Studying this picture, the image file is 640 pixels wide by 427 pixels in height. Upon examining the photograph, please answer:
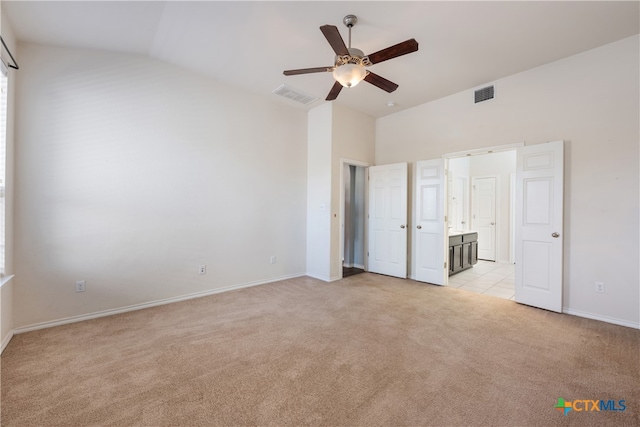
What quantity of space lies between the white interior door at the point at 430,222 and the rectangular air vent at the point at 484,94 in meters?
0.99

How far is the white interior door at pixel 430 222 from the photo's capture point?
4375 mm

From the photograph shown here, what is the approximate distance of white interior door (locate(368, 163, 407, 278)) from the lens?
482cm

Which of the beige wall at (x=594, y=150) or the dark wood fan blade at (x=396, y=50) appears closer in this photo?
the dark wood fan blade at (x=396, y=50)

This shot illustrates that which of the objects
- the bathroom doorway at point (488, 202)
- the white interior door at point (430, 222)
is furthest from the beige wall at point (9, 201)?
the bathroom doorway at point (488, 202)

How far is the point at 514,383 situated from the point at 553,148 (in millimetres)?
2820

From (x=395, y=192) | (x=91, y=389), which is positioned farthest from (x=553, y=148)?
(x=91, y=389)

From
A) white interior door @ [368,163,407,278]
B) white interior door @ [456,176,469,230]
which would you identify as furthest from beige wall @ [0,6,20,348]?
white interior door @ [456,176,469,230]

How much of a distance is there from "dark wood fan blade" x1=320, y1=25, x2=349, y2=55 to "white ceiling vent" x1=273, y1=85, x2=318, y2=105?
6.13 ft

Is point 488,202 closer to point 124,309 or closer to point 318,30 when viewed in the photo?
point 318,30

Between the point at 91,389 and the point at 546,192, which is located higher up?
the point at 546,192

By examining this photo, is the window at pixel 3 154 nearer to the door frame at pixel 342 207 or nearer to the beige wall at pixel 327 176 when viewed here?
the beige wall at pixel 327 176

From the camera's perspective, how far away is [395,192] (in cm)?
492

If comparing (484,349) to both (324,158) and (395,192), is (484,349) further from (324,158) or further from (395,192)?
(324,158)

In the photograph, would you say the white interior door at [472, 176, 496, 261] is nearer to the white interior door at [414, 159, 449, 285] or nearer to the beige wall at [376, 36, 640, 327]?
the white interior door at [414, 159, 449, 285]
